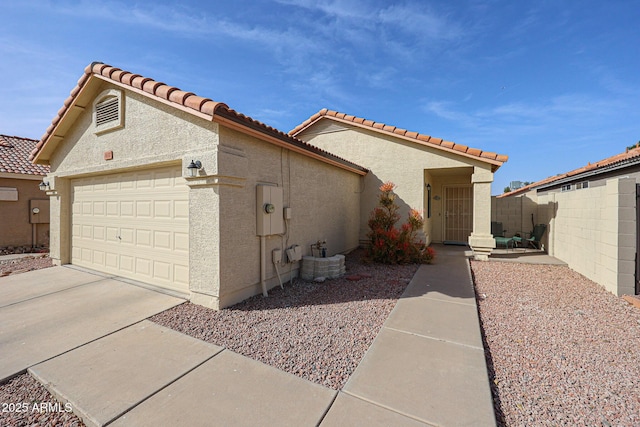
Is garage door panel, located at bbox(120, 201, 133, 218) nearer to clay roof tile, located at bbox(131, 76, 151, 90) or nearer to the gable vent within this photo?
the gable vent

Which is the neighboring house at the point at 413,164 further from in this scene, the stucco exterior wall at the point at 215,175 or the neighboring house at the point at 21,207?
the neighboring house at the point at 21,207

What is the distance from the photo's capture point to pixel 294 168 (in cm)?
665

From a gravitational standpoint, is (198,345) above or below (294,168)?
below

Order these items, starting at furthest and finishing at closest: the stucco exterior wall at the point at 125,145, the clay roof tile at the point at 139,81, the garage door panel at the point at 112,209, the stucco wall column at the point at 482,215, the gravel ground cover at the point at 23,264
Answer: the stucco wall column at the point at 482,215 → the gravel ground cover at the point at 23,264 → the garage door panel at the point at 112,209 → the clay roof tile at the point at 139,81 → the stucco exterior wall at the point at 125,145

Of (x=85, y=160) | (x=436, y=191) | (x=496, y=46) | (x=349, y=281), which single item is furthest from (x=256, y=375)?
(x=436, y=191)

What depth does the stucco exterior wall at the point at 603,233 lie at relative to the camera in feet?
17.8

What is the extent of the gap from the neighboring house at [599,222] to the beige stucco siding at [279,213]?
651 cm

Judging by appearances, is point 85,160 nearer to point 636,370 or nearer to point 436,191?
point 636,370

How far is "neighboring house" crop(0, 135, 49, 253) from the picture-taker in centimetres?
1031

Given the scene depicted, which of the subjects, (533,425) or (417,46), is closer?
(533,425)

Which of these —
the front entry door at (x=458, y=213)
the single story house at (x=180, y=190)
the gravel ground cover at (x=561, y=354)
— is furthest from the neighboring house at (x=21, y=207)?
→ the front entry door at (x=458, y=213)

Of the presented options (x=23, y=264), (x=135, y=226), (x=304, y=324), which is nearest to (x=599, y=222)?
(x=304, y=324)

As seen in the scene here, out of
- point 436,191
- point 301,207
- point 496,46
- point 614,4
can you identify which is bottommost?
point 301,207

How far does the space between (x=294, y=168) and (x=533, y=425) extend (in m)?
5.82
